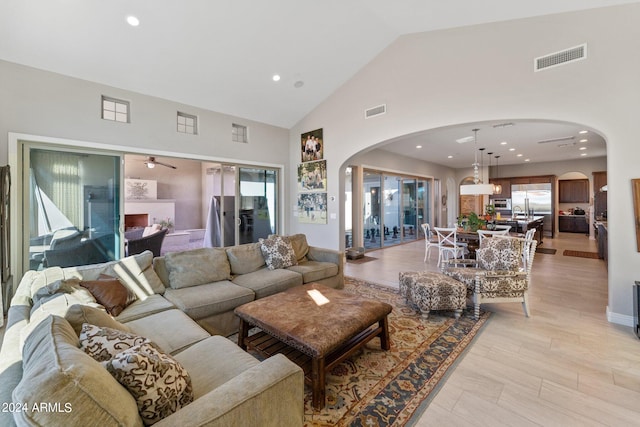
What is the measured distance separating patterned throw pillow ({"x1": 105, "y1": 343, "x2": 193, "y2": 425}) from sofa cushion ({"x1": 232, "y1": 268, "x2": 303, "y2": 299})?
6.37 feet

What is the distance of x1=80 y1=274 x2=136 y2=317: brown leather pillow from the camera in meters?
2.42

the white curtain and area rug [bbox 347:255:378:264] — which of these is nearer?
the white curtain

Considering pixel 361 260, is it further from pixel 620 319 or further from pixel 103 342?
pixel 103 342

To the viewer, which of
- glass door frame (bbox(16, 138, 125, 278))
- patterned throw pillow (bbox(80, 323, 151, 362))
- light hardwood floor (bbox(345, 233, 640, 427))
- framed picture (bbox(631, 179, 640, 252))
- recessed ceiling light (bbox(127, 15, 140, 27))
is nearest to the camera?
patterned throw pillow (bbox(80, 323, 151, 362))

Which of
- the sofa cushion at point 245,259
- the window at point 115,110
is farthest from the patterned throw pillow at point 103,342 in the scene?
the window at point 115,110

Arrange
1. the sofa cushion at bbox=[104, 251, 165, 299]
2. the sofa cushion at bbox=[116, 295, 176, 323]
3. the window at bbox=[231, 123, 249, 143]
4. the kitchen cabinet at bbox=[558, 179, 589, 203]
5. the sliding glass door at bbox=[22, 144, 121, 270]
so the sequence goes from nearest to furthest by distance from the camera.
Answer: the sofa cushion at bbox=[116, 295, 176, 323] → the sofa cushion at bbox=[104, 251, 165, 299] → the sliding glass door at bbox=[22, 144, 121, 270] → the window at bbox=[231, 123, 249, 143] → the kitchen cabinet at bbox=[558, 179, 589, 203]

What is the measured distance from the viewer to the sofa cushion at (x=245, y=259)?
369 centimetres

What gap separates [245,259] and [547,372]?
11.2 feet

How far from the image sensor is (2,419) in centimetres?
97

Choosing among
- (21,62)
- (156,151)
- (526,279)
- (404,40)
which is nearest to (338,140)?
(404,40)

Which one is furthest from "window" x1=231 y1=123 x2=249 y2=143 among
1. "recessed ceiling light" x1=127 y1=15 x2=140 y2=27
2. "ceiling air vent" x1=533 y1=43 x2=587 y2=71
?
"ceiling air vent" x1=533 y1=43 x2=587 y2=71

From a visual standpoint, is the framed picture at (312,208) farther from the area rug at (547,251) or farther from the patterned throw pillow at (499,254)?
the area rug at (547,251)

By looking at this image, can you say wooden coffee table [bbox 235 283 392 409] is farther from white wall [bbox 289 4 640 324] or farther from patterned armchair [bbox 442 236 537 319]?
white wall [bbox 289 4 640 324]

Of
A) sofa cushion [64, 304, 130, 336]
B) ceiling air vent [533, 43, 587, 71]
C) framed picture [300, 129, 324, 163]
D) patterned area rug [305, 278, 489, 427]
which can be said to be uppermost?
ceiling air vent [533, 43, 587, 71]
